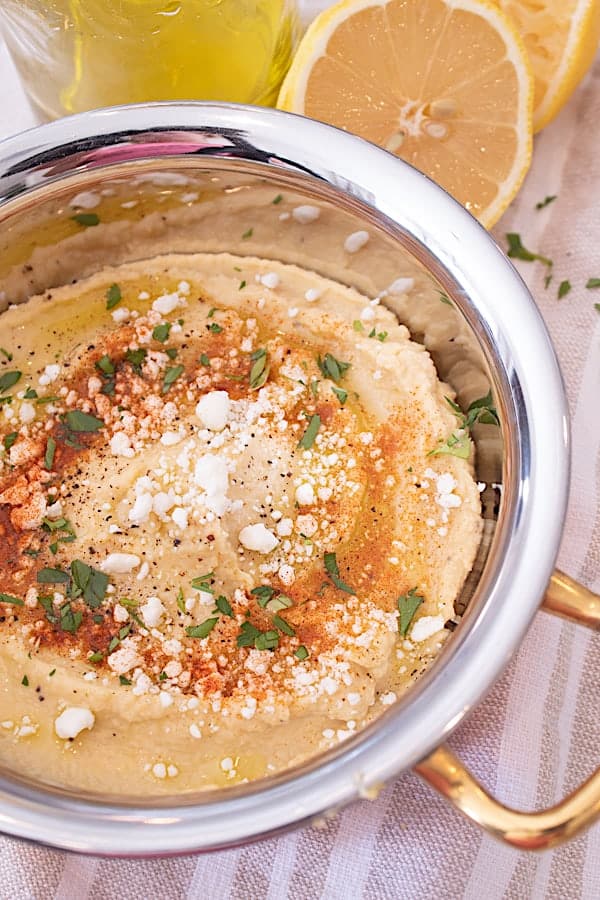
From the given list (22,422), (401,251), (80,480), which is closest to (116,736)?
(80,480)

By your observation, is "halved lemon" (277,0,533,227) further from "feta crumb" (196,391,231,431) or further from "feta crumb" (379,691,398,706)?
"feta crumb" (379,691,398,706)

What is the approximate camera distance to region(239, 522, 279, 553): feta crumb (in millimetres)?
1190

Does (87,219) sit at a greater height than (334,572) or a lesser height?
greater

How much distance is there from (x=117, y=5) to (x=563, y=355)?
0.80 metres

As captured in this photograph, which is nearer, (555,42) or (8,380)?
(8,380)

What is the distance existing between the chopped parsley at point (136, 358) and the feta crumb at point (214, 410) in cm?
12

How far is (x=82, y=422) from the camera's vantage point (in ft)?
4.20

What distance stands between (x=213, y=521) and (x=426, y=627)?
30cm

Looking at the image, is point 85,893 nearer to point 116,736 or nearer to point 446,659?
point 116,736

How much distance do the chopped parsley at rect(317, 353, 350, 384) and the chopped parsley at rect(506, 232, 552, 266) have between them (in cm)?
38

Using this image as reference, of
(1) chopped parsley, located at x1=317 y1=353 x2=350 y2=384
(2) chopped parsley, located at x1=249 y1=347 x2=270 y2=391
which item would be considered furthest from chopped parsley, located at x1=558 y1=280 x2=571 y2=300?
(2) chopped parsley, located at x1=249 y1=347 x2=270 y2=391

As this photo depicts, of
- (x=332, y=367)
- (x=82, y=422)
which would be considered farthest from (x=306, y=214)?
(x=82, y=422)

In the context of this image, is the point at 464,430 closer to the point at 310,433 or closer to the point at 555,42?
the point at 310,433

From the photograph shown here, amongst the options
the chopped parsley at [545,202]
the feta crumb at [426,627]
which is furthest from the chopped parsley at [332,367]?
the chopped parsley at [545,202]
